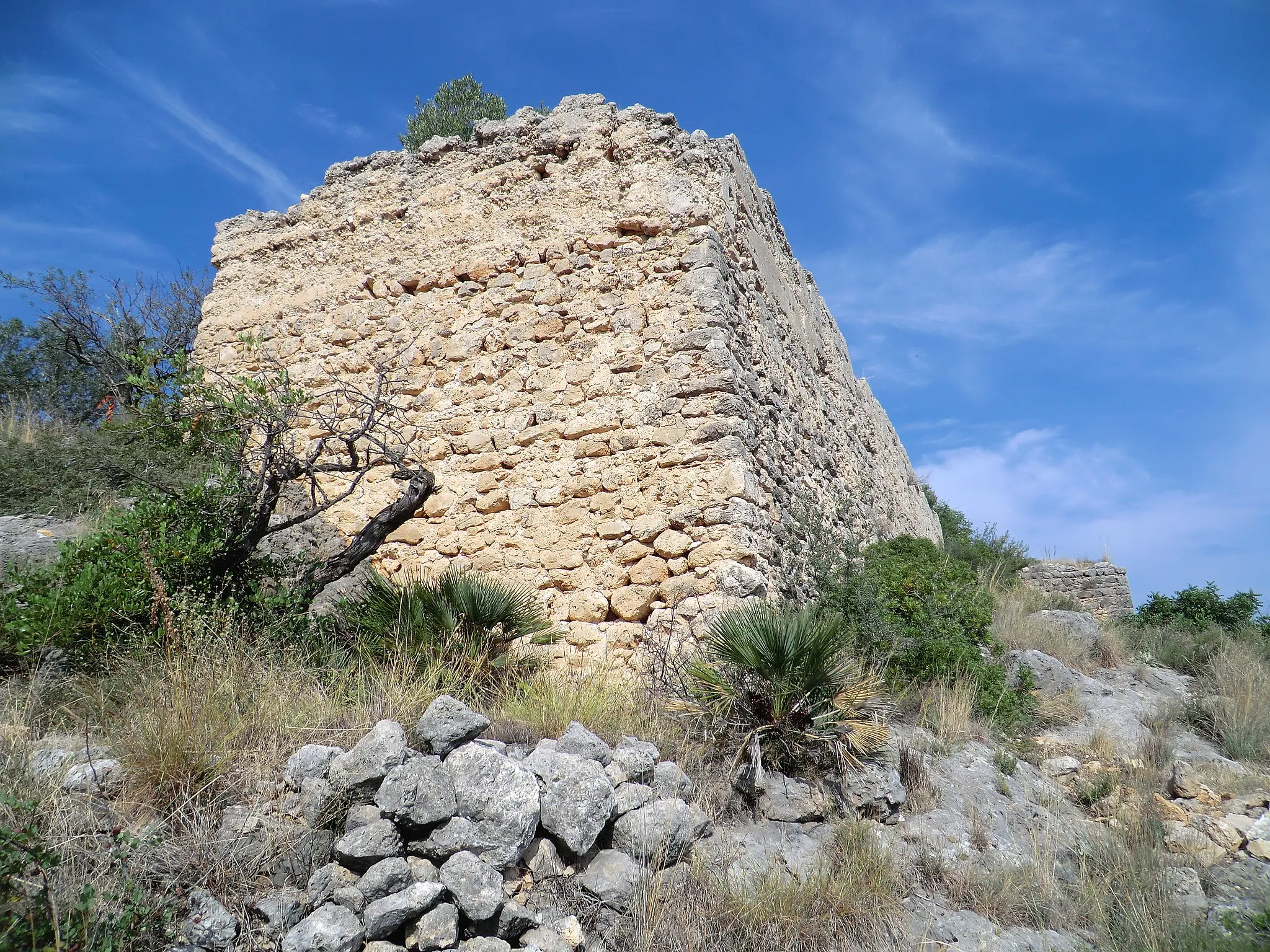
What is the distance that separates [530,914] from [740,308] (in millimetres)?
5056

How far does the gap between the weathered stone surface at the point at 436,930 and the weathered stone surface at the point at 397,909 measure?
0.04 meters

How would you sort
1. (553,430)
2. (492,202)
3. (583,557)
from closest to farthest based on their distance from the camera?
(583,557)
(553,430)
(492,202)

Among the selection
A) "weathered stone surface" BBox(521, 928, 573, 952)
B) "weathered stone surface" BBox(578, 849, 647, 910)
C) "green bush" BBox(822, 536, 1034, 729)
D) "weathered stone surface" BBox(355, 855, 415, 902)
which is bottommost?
"weathered stone surface" BBox(521, 928, 573, 952)

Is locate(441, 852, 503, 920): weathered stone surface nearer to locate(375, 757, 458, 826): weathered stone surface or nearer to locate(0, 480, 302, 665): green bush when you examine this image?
locate(375, 757, 458, 826): weathered stone surface

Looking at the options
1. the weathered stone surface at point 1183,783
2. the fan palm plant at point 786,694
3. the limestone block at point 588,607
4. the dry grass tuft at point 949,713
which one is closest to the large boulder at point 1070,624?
the weathered stone surface at point 1183,783

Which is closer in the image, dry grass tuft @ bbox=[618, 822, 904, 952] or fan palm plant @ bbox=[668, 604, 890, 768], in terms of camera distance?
dry grass tuft @ bbox=[618, 822, 904, 952]

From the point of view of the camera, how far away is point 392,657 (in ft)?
17.3

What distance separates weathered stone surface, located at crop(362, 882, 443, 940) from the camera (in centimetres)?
301

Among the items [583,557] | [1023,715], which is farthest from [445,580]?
[1023,715]

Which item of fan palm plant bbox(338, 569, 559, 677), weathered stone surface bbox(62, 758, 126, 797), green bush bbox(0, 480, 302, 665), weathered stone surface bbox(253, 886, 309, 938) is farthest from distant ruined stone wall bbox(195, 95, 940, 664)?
weathered stone surface bbox(62, 758, 126, 797)

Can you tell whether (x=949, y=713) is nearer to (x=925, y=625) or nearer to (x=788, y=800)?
(x=925, y=625)

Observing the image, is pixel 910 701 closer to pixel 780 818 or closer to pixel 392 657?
pixel 780 818

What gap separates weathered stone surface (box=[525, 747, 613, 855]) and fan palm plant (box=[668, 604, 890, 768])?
3.31ft

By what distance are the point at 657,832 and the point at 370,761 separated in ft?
4.30
